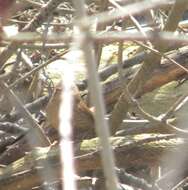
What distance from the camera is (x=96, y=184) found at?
1.53m

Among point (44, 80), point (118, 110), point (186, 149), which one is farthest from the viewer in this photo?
point (44, 80)

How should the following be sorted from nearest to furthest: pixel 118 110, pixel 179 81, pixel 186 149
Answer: pixel 186 149
pixel 118 110
pixel 179 81

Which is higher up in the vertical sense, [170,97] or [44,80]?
[44,80]

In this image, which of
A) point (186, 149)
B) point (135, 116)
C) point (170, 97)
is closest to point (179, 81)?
point (170, 97)

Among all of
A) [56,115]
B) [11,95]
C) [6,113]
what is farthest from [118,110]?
[6,113]

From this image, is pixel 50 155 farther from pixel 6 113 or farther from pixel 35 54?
pixel 35 54

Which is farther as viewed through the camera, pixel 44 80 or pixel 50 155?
pixel 44 80

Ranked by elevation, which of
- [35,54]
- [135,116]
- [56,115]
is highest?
[35,54]

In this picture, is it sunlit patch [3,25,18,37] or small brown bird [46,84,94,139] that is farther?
small brown bird [46,84,94,139]

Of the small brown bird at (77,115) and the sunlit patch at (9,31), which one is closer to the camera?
the sunlit patch at (9,31)

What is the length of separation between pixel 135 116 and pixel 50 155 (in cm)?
49

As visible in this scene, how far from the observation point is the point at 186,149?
1.32m

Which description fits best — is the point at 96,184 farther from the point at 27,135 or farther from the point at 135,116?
the point at 135,116

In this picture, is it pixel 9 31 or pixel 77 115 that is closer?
pixel 9 31
